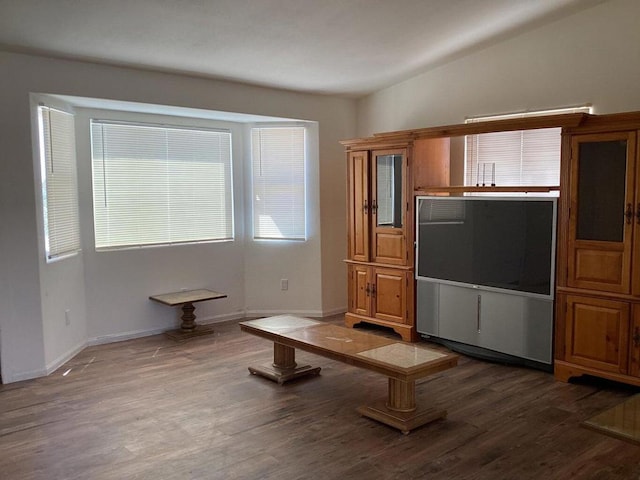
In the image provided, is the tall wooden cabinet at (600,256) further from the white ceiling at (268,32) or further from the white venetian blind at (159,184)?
the white venetian blind at (159,184)

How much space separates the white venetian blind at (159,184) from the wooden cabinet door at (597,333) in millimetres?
3555

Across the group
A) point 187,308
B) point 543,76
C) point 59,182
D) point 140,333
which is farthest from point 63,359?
point 543,76

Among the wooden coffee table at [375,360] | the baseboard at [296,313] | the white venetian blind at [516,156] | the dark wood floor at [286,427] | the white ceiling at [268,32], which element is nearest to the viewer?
the dark wood floor at [286,427]

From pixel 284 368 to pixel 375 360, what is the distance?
1087mm

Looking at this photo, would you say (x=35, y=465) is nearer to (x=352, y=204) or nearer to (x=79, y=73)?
(x=79, y=73)

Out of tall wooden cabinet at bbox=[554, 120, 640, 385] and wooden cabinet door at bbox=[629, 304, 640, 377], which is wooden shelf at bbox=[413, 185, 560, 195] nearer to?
tall wooden cabinet at bbox=[554, 120, 640, 385]

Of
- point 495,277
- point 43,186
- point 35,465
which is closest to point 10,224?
point 43,186

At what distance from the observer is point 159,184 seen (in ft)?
17.7

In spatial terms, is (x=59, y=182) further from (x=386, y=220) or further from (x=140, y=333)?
(x=386, y=220)

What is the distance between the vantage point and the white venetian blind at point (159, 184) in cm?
508

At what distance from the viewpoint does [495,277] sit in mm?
4367

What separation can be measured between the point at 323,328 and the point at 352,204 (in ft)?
5.77

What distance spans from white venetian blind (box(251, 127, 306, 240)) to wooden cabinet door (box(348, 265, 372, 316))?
843 mm

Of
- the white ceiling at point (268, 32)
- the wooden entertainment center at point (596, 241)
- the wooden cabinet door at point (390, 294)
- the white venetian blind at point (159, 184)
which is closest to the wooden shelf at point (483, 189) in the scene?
the wooden entertainment center at point (596, 241)
